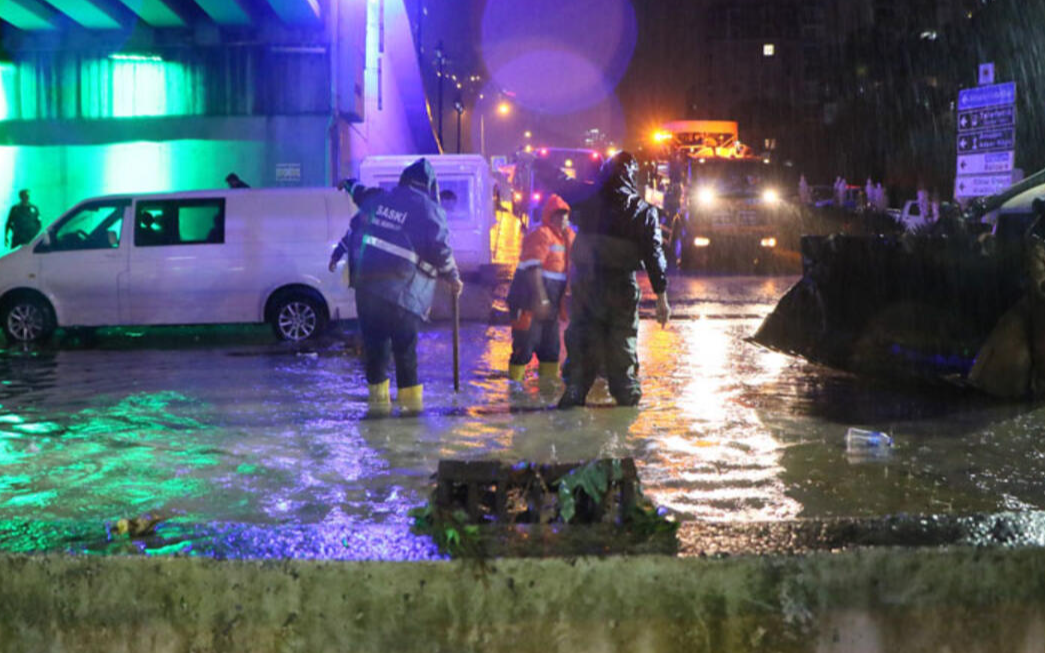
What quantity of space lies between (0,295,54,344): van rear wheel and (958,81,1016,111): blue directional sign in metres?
12.6

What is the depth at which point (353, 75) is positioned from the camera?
20844 mm

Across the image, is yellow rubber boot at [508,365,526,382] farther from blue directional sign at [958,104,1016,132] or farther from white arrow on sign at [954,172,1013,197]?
blue directional sign at [958,104,1016,132]

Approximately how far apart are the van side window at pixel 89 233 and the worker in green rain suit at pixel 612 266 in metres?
7.59

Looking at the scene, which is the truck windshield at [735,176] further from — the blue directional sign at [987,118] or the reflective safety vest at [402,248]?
the reflective safety vest at [402,248]

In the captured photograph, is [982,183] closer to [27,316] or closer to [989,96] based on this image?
[989,96]

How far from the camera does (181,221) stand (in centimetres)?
1294

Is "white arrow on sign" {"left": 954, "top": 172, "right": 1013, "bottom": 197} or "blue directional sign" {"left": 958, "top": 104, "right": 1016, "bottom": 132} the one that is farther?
"white arrow on sign" {"left": 954, "top": 172, "right": 1013, "bottom": 197}

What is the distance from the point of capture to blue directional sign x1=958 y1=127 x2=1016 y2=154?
44.9 ft

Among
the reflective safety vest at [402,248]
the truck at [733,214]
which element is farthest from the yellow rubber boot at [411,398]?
the truck at [733,214]

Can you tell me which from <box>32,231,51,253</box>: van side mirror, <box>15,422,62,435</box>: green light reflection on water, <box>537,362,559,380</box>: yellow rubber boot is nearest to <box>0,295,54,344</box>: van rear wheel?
<box>32,231,51,253</box>: van side mirror

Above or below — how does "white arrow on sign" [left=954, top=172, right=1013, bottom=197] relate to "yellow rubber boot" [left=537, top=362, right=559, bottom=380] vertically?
above

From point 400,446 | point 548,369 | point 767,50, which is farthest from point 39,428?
point 767,50

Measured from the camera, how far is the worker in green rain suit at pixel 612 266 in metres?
7.37

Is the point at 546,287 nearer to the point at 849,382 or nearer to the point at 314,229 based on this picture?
the point at 849,382
